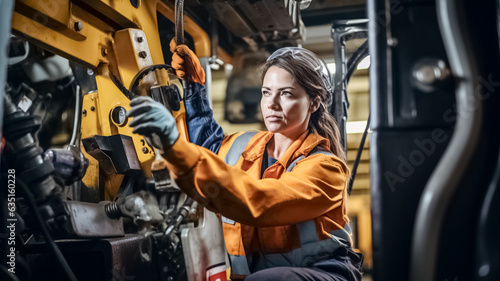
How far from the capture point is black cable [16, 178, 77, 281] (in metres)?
1.72

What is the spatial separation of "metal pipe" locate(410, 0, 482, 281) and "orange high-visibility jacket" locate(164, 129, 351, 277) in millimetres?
792

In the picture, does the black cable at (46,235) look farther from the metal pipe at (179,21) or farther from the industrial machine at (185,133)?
the metal pipe at (179,21)

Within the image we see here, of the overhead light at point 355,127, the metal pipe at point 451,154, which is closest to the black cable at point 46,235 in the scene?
the metal pipe at point 451,154

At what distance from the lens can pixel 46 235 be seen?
5.76 ft

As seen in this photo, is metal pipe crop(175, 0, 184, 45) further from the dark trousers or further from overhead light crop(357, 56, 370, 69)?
the dark trousers

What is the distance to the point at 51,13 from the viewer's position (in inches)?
71.3

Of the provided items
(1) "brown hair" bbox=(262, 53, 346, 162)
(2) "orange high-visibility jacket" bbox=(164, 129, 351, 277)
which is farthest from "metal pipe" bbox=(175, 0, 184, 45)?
(2) "orange high-visibility jacket" bbox=(164, 129, 351, 277)

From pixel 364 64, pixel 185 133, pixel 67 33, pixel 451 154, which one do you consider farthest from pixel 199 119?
pixel 451 154

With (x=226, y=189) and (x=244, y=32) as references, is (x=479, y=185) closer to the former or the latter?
(x=226, y=189)

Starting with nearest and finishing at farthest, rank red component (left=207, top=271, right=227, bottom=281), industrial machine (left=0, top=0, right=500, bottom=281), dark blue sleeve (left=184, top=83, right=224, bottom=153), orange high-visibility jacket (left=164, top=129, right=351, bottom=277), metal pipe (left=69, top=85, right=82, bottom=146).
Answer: industrial machine (left=0, top=0, right=500, bottom=281) → orange high-visibility jacket (left=164, top=129, right=351, bottom=277) → red component (left=207, top=271, right=227, bottom=281) → dark blue sleeve (left=184, top=83, right=224, bottom=153) → metal pipe (left=69, top=85, right=82, bottom=146)

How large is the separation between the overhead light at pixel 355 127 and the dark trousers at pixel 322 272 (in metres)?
0.71

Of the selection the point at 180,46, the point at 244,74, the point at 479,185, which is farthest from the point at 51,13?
the point at 479,185

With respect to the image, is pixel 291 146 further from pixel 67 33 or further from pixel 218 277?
pixel 67 33

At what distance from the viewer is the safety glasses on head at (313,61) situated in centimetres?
213
